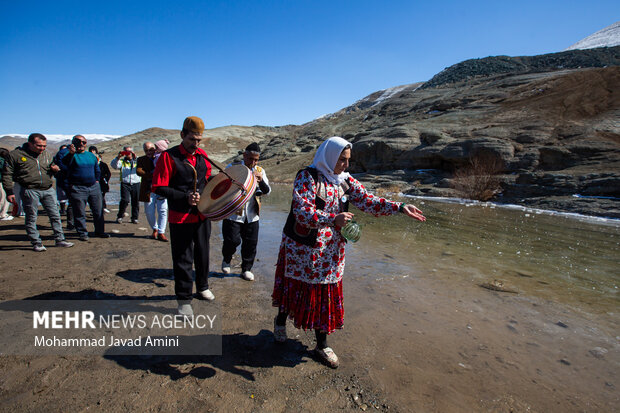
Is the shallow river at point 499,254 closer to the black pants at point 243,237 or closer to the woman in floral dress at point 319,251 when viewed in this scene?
the black pants at point 243,237

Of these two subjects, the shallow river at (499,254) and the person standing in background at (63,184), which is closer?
the shallow river at (499,254)

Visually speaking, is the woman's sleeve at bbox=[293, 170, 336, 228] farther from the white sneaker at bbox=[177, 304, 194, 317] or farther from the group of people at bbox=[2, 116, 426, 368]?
the white sneaker at bbox=[177, 304, 194, 317]

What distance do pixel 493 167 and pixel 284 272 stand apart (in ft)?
69.5

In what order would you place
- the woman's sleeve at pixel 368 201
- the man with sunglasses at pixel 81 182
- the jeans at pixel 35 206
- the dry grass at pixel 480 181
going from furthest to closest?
1. the dry grass at pixel 480 181
2. the man with sunglasses at pixel 81 182
3. the jeans at pixel 35 206
4. the woman's sleeve at pixel 368 201

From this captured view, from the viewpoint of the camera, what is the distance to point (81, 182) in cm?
630

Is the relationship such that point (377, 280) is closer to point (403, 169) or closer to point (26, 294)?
point (26, 294)

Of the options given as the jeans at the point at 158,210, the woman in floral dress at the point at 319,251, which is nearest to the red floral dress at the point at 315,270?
the woman in floral dress at the point at 319,251

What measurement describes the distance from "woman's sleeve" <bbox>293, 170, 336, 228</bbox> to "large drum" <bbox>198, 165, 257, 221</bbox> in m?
0.80

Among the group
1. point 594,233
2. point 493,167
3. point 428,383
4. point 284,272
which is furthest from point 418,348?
point 493,167

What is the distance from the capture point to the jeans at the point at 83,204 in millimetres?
6246

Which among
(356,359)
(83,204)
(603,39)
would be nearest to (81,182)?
(83,204)

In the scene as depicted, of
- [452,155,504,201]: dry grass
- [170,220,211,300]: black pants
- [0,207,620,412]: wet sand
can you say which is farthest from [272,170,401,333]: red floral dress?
[452,155,504,201]: dry grass

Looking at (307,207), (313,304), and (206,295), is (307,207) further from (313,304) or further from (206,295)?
(206,295)

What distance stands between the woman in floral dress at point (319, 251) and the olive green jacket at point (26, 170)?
5193 mm
